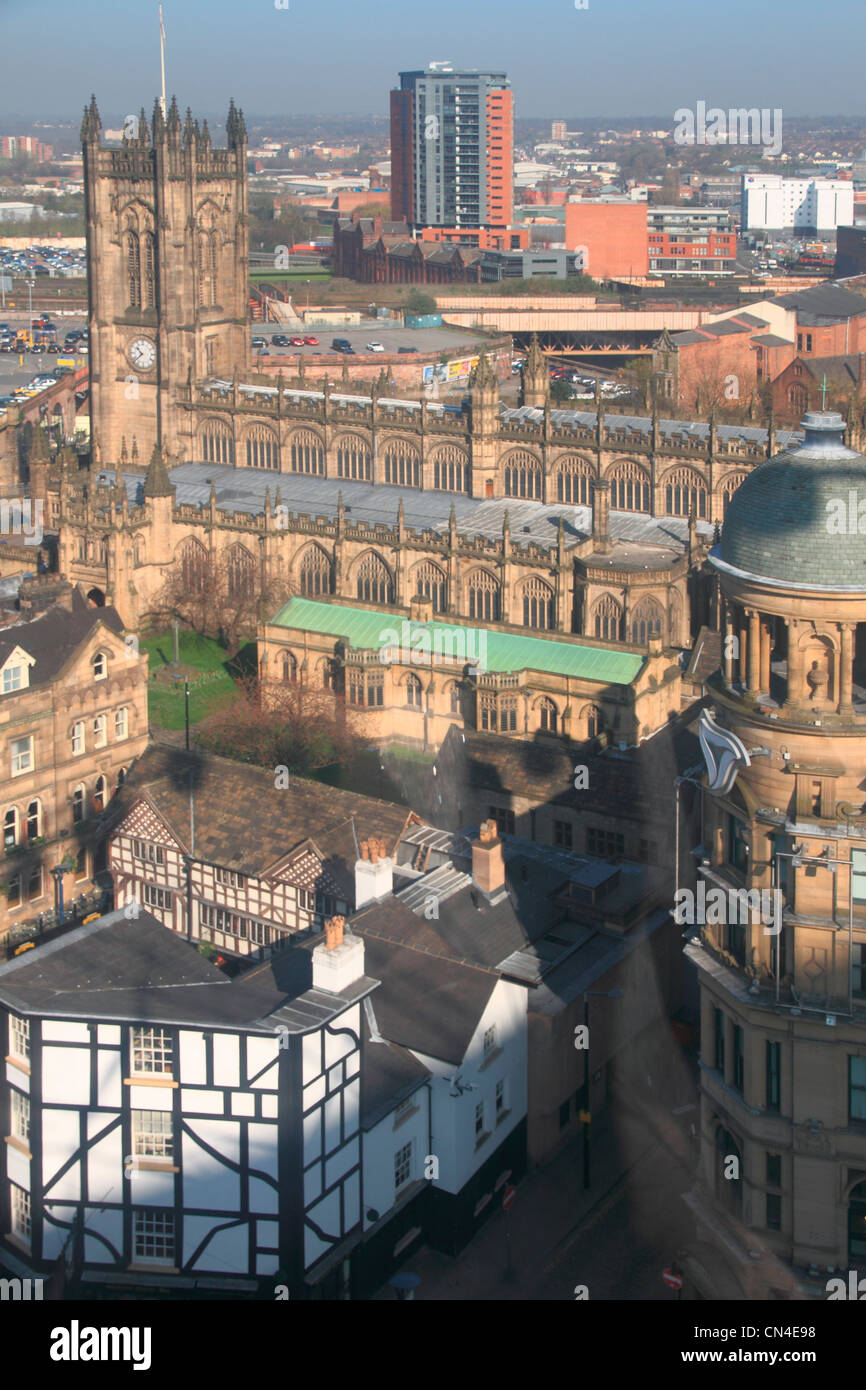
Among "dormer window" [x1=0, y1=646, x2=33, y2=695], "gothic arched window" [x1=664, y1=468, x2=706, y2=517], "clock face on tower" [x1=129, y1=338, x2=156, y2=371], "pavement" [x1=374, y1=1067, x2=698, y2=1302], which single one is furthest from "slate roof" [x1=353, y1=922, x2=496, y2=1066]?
"clock face on tower" [x1=129, y1=338, x2=156, y2=371]

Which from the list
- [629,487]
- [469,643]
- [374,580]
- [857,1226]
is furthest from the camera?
[629,487]

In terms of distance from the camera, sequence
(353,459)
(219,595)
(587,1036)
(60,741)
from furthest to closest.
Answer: (353,459), (219,595), (60,741), (587,1036)

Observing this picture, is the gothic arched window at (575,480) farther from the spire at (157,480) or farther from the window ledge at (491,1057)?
the window ledge at (491,1057)

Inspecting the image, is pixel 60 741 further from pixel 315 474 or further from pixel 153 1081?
pixel 315 474

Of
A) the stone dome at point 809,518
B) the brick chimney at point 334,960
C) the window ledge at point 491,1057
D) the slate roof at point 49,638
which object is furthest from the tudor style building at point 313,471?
the stone dome at point 809,518

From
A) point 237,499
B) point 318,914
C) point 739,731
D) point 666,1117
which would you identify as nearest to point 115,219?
point 237,499

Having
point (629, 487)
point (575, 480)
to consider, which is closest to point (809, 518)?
point (629, 487)

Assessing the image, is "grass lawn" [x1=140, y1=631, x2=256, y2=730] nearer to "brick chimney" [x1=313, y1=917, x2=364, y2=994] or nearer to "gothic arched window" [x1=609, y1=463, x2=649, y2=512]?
"gothic arched window" [x1=609, y1=463, x2=649, y2=512]
